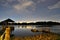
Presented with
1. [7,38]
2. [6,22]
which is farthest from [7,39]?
[6,22]

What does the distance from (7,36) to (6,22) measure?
134 ft

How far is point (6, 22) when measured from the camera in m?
47.5

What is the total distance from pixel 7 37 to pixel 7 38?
5cm

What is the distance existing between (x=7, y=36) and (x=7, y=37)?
2.2 inches

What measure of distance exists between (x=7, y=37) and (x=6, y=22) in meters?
41.0

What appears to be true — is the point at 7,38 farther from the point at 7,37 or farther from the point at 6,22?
the point at 6,22

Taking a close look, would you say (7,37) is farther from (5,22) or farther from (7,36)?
(5,22)

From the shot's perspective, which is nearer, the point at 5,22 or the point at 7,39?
the point at 7,39

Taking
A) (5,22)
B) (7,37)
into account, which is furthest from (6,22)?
(7,37)

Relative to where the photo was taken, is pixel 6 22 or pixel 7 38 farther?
pixel 6 22

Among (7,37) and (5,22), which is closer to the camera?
(7,37)

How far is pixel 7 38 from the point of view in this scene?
713 cm

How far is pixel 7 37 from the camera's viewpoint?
23.4 feet

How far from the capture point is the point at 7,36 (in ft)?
23.4
